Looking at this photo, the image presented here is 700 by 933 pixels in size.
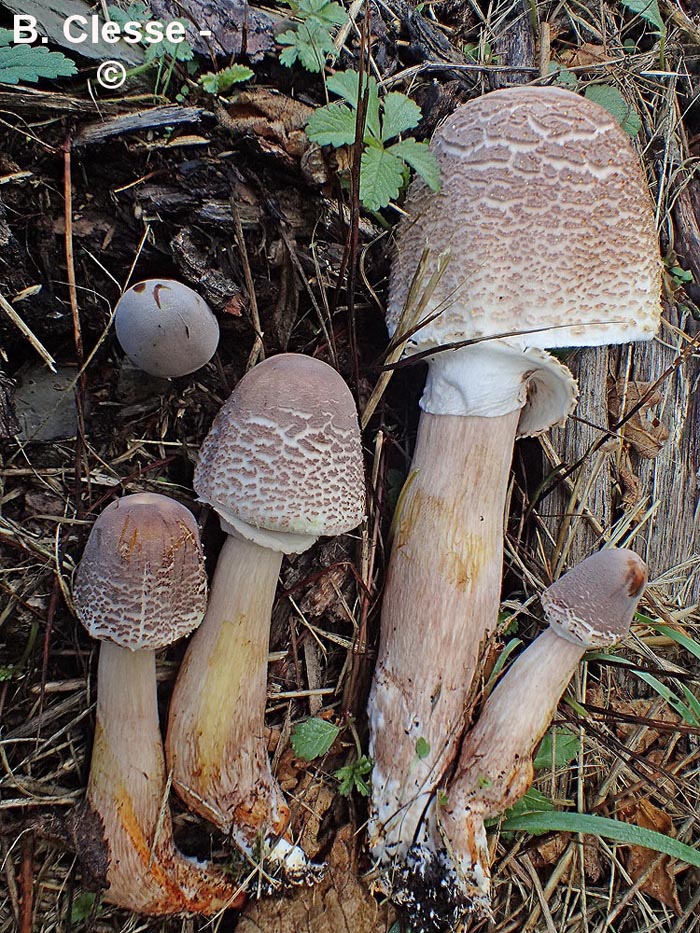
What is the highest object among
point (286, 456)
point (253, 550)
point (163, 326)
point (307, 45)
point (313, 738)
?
point (307, 45)

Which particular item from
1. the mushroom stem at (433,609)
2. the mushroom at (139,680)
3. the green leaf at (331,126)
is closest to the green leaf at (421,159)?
the green leaf at (331,126)

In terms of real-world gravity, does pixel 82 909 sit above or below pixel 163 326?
below

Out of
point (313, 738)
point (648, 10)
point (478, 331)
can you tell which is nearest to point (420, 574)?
point (313, 738)

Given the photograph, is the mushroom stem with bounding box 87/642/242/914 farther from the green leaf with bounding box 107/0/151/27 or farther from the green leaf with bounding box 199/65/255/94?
the green leaf with bounding box 107/0/151/27

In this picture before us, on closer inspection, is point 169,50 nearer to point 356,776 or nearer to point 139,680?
point 139,680

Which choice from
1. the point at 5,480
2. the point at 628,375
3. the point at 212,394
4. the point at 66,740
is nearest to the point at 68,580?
the point at 5,480

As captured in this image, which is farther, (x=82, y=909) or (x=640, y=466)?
(x=640, y=466)
